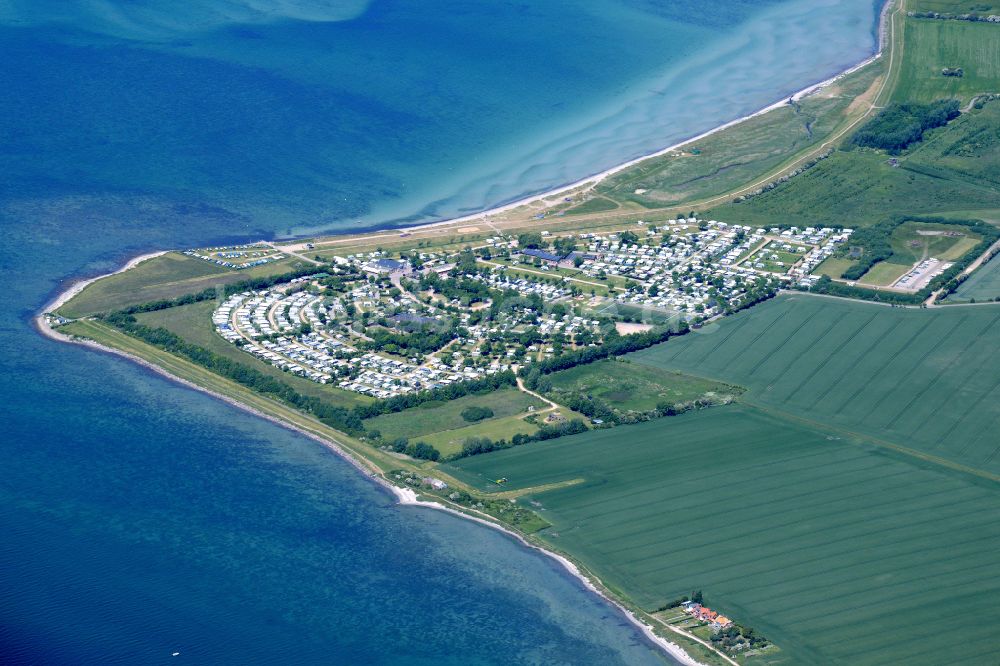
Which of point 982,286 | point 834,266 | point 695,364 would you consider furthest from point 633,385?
point 982,286

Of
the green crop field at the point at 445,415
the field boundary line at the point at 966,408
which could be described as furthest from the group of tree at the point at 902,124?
the green crop field at the point at 445,415

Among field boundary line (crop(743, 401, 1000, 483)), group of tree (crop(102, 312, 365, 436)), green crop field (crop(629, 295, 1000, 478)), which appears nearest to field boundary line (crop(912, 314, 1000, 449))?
green crop field (crop(629, 295, 1000, 478))

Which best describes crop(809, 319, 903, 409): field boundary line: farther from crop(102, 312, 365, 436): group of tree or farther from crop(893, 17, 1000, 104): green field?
crop(893, 17, 1000, 104): green field

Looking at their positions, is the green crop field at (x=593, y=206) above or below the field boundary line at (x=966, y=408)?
above

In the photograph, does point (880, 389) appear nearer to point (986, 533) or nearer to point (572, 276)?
point (986, 533)

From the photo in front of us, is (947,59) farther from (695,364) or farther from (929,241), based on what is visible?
(695,364)

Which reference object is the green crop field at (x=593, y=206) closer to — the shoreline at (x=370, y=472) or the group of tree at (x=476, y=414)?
the shoreline at (x=370, y=472)

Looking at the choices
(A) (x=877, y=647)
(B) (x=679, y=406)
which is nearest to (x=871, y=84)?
(B) (x=679, y=406)
